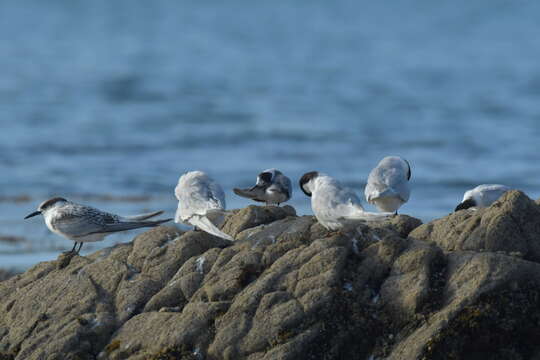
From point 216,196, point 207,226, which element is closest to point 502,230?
point 207,226

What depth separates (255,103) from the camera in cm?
2972

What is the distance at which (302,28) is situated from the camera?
5478 cm

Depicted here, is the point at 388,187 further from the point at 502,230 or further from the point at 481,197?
the point at 502,230

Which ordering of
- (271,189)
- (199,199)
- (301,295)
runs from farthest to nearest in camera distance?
(271,189) < (199,199) < (301,295)

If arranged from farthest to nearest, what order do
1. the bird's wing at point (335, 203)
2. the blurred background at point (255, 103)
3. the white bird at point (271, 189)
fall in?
the blurred background at point (255, 103), the white bird at point (271, 189), the bird's wing at point (335, 203)

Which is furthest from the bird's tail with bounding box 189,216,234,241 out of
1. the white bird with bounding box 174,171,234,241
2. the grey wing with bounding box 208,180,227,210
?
the grey wing with bounding box 208,180,227,210

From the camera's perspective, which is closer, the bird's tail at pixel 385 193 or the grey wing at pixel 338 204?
the grey wing at pixel 338 204

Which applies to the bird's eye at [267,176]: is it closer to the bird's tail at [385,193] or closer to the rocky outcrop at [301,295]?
the bird's tail at [385,193]

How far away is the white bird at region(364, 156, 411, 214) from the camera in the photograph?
27.3ft

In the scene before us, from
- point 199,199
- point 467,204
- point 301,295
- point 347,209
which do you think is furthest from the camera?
point 467,204

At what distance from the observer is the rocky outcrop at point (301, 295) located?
600 centimetres

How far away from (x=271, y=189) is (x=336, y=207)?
2.15 metres

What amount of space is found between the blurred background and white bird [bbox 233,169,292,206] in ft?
11.1

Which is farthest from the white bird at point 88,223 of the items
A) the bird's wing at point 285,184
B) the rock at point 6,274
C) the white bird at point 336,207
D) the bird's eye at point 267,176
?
the rock at point 6,274
